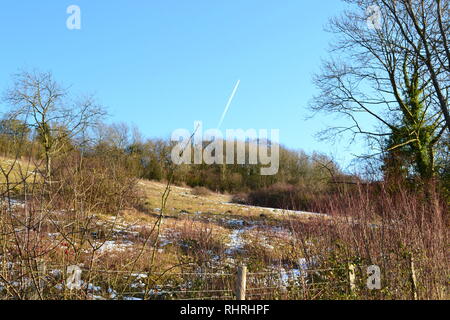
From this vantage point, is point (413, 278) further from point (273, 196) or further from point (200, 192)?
point (200, 192)

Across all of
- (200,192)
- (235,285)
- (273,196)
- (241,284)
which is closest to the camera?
(241,284)

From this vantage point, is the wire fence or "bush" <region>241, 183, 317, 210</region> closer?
the wire fence

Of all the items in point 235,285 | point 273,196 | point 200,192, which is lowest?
point 235,285

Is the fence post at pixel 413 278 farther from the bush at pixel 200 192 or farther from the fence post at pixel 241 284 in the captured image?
the bush at pixel 200 192

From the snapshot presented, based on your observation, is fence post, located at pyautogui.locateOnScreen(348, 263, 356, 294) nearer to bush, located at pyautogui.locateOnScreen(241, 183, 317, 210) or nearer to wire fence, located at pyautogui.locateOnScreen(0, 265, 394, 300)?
wire fence, located at pyautogui.locateOnScreen(0, 265, 394, 300)

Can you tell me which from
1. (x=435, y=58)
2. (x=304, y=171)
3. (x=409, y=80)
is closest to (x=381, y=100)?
(x=409, y=80)

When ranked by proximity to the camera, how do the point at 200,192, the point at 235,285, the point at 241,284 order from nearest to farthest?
the point at 241,284
the point at 235,285
the point at 200,192

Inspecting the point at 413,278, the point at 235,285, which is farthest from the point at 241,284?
the point at 413,278

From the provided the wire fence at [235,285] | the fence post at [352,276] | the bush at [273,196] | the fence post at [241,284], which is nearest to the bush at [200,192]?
the bush at [273,196]

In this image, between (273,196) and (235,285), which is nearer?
(235,285)

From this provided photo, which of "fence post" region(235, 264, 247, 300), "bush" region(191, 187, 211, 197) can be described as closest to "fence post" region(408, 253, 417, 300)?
"fence post" region(235, 264, 247, 300)

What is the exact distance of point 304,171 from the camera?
35.9 meters

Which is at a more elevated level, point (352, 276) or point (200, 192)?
point (200, 192)
